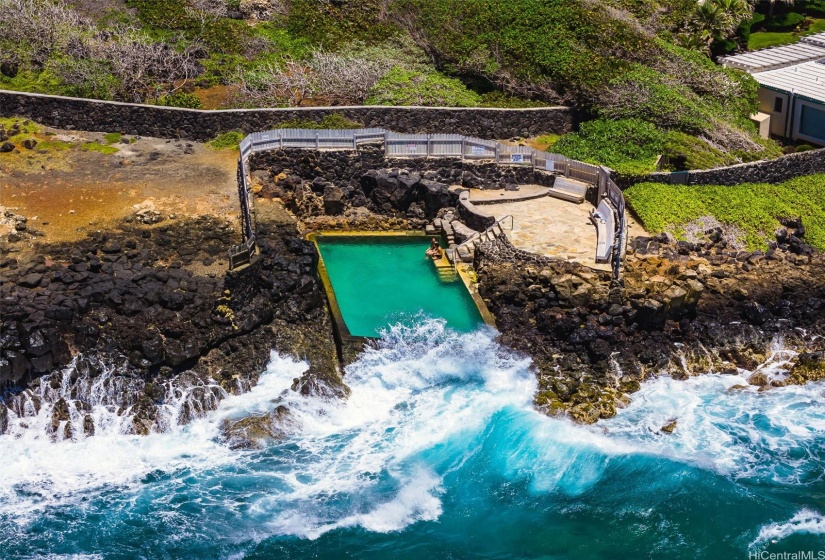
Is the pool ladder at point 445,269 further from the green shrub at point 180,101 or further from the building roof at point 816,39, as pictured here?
the building roof at point 816,39

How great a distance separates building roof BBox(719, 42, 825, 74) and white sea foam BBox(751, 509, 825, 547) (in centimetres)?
2944

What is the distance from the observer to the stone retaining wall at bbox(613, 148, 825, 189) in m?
51.7

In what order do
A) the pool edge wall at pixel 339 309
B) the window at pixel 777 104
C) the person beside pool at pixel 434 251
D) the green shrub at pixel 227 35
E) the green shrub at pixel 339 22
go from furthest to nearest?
the green shrub at pixel 227 35 < the green shrub at pixel 339 22 < the window at pixel 777 104 < the person beside pool at pixel 434 251 < the pool edge wall at pixel 339 309

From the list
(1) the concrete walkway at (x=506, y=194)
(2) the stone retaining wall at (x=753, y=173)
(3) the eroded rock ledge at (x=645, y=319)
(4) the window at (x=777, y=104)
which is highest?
(4) the window at (x=777, y=104)

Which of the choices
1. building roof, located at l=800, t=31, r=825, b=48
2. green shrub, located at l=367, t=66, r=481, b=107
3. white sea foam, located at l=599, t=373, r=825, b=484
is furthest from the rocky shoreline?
building roof, located at l=800, t=31, r=825, b=48

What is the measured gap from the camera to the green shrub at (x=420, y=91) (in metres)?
57.0

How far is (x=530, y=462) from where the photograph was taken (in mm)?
40125

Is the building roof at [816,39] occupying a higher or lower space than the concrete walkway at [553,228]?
higher

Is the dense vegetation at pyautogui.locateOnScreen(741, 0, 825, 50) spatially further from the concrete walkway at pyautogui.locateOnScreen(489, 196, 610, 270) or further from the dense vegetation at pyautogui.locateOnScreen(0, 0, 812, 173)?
the concrete walkway at pyautogui.locateOnScreen(489, 196, 610, 270)

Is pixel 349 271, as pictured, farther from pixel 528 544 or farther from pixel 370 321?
pixel 528 544

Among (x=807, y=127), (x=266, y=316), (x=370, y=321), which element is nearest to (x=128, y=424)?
(x=266, y=316)

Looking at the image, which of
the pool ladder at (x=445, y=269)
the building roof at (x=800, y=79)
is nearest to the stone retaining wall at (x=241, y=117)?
the pool ladder at (x=445, y=269)

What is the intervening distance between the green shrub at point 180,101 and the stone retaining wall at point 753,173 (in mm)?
20974

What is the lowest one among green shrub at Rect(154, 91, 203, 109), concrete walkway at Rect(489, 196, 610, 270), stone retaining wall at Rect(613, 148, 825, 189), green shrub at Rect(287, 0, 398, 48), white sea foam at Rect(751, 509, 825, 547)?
white sea foam at Rect(751, 509, 825, 547)
